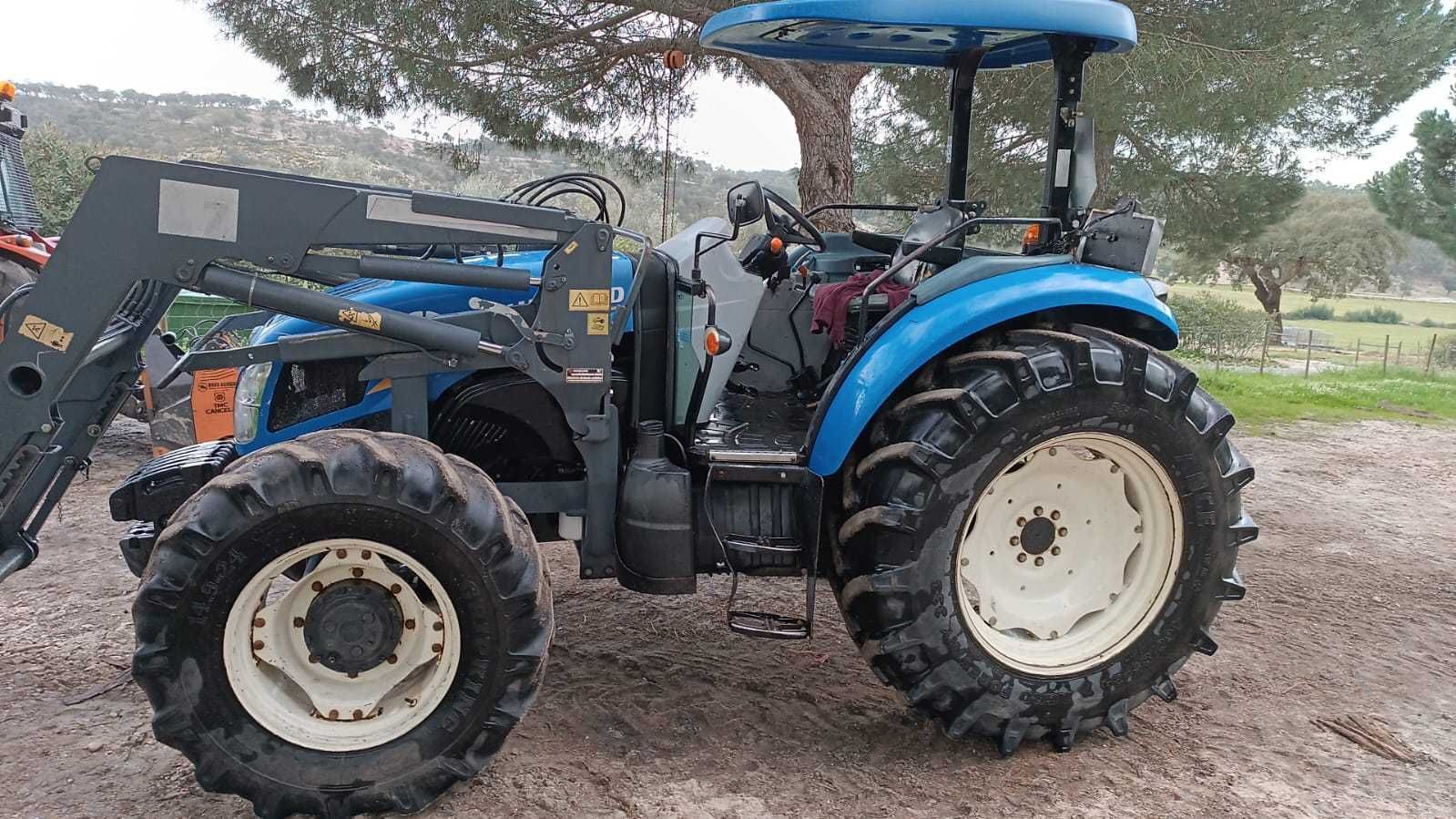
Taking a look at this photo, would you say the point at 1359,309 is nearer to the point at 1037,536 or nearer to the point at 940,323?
the point at 1037,536

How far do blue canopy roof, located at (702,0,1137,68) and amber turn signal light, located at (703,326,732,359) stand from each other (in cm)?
97

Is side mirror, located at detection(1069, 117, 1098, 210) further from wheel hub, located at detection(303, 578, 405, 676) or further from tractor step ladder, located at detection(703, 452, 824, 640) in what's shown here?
wheel hub, located at detection(303, 578, 405, 676)

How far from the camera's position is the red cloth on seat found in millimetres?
3936

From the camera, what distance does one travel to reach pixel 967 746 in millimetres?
3156

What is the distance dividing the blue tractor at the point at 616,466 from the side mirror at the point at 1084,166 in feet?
0.04

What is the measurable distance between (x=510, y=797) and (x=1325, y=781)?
2387mm

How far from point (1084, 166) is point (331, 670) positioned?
2838mm

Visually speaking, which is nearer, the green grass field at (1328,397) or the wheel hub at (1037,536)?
the wheel hub at (1037,536)

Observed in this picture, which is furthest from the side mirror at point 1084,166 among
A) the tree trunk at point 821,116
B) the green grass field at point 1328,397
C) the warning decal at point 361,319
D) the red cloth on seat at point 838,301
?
the green grass field at point 1328,397

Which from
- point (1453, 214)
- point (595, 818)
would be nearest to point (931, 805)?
point (595, 818)

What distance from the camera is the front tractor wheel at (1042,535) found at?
2.94 metres

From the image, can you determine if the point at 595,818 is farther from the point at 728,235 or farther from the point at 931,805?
the point at 728,235

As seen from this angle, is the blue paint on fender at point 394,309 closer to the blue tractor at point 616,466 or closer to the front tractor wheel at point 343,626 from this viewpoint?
the blue tractor at point 616,466

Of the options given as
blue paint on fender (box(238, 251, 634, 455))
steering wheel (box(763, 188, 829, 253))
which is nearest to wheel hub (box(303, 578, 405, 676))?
blue paint on fender (box(238, 251, 634, 455))
